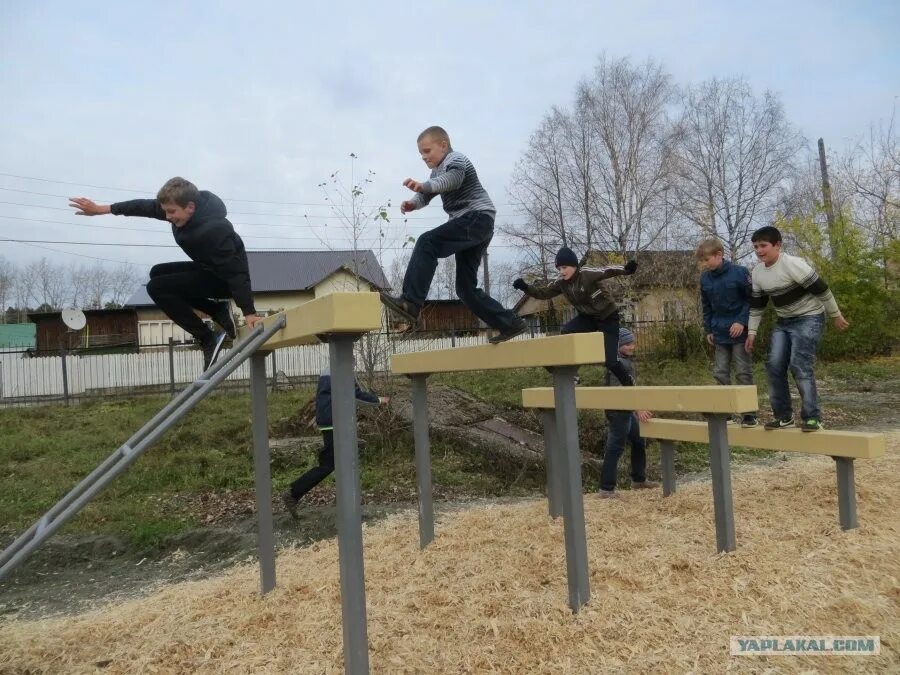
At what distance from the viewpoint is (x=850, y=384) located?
14.0 metres

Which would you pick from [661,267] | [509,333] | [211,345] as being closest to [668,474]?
[509,333]

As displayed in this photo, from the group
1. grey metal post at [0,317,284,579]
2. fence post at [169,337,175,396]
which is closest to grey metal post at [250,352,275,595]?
grey metal post at [0,317,284,579]

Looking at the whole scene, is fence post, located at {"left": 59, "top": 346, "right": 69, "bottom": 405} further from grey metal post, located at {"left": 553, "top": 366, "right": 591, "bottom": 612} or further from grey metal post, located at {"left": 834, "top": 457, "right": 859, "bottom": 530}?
grey metal post, located at {"left": 834, "top": 457, "right": 859, "bottom": 530}

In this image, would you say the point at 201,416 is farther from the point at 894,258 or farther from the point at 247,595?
the point at 894,258

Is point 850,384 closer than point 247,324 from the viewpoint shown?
No

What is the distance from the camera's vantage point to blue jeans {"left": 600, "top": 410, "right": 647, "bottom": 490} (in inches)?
214

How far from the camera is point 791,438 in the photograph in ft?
14.8

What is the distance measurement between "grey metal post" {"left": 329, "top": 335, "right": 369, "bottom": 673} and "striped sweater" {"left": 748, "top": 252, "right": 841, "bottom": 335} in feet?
Result: 11.2

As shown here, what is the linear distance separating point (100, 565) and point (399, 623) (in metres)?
3.66

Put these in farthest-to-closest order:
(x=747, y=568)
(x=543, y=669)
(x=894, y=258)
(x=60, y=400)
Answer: (x=894, y=258) → (x=60, y=400) → (x=747, y=568) → (x=543, y=669)

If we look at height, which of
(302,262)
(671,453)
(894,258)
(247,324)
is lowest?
(671,453)

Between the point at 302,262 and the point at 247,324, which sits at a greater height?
the point at 302,262

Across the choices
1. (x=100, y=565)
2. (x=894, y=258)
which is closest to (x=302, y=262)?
(x=894, y=258)

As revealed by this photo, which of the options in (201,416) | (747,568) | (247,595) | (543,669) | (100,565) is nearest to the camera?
(543,669)
